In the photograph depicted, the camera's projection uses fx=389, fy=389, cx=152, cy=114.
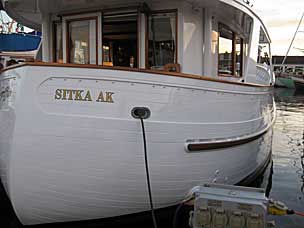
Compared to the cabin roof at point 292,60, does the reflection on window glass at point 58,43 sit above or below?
below

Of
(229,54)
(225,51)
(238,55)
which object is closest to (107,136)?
(225,51)

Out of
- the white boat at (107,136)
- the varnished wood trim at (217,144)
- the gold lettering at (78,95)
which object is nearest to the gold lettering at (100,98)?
the white boat at (107,136)

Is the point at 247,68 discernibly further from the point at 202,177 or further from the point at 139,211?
the point at 139,211

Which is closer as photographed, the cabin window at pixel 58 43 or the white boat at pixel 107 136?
the white boat at pixel 107 136

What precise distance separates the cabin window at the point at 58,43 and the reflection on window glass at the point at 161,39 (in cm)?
185

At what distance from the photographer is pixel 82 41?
6348 mm

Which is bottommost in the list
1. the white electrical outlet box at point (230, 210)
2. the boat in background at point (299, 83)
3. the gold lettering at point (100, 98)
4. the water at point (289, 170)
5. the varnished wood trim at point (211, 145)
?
the water at point (289, 170)

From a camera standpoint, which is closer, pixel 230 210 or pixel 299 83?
pixel 230 210

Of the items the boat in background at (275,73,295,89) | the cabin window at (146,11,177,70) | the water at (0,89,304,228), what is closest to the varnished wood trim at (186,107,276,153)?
the water at (0,89,304,228)

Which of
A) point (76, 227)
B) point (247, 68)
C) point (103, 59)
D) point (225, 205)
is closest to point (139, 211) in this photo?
point (76, 227)

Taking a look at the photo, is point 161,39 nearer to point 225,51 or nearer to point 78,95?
point 225,51

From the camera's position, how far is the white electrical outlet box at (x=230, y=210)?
3812 millimetres

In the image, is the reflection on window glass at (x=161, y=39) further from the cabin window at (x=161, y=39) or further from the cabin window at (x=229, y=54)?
the cabin window at (x=229, y=54)

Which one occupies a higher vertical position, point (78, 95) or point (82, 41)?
point (82, 41)
